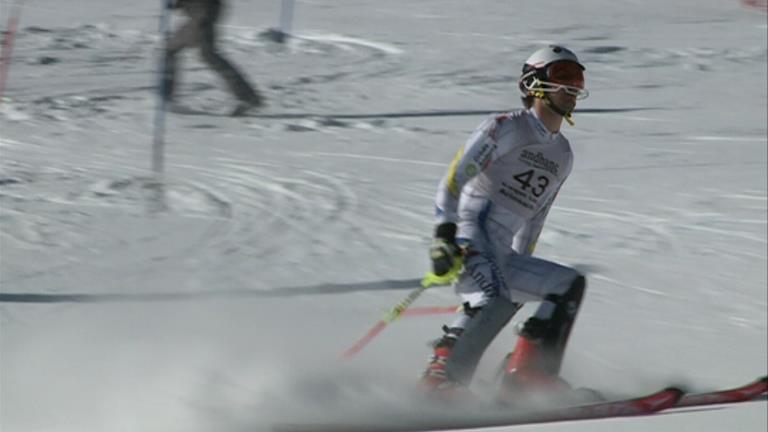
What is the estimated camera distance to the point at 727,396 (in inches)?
237

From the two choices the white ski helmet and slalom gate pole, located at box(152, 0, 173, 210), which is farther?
slalom gate pole, located at box(152, 0, 173, 210)

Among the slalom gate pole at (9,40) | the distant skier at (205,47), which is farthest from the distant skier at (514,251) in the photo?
the slalom gate pole at (9,40)

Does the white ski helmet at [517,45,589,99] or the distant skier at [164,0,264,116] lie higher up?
the white ski helmet at [517,45,589,99]

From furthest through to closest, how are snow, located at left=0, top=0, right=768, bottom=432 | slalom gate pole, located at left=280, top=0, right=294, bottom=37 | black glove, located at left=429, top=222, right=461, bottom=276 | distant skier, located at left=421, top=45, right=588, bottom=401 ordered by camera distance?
slalom gate pole, located at left=280, top=0, right=294, bottom=37 < snow, located at left=0, top=0, right=768, bottom=432 < distant skier, located at left=421, top=45, right=588, bottom=401 < black glove, located at left=429, top=222, right=461, bottom=276

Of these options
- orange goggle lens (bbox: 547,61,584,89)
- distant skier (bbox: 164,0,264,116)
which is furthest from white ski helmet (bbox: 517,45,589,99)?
distant skier (bbox: 164,0,264,116)

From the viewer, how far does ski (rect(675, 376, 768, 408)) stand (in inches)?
233

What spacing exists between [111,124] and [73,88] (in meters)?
0.97

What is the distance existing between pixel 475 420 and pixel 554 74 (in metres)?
1.43

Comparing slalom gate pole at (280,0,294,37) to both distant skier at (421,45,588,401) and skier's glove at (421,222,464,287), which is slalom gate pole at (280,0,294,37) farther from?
skier's glove at (421,222,464,287)

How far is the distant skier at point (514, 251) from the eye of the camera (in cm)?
563

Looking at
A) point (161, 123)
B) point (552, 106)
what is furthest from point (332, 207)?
point (552, 106)

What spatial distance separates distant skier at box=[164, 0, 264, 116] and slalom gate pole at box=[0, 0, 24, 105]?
58.7 inches

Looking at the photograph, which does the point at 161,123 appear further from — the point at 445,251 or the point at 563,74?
the point at 445,251

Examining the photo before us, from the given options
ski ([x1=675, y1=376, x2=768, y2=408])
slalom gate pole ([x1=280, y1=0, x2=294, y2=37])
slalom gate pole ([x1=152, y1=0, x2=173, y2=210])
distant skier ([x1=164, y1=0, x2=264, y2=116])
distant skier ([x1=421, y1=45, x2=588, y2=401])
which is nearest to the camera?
distant skier ([x1=421, y1=45, x2=588, y2=401])
